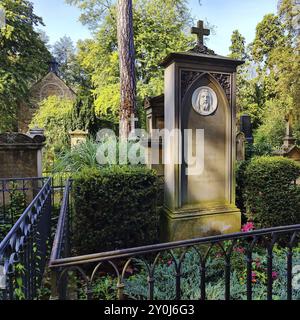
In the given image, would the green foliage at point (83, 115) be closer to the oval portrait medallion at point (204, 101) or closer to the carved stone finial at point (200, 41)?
the carved stone finial at point (200, 41)

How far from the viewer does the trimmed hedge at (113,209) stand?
3428 millimetres

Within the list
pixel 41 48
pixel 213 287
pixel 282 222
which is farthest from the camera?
pixel 41 48

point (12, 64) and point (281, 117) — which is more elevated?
point (12, 64)

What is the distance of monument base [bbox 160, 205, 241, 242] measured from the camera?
3863 millimetres

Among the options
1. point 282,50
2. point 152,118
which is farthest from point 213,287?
point 282,50

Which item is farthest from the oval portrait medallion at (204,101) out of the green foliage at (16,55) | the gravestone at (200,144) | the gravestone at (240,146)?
the green foliage at (16,55)

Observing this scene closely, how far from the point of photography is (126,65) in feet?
20.9

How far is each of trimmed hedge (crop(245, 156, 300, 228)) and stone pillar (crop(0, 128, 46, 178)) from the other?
175 inches

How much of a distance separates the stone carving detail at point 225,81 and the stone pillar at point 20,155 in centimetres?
393

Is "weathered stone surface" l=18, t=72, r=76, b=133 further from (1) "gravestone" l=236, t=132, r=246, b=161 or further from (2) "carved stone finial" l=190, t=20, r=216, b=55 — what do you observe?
(2) "carved stone finial" l=190, t=20, r=216, b=55

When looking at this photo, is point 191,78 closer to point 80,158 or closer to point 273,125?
point 80,158

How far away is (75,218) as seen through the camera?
3.44m

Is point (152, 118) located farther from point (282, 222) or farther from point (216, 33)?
point (216, 33)
